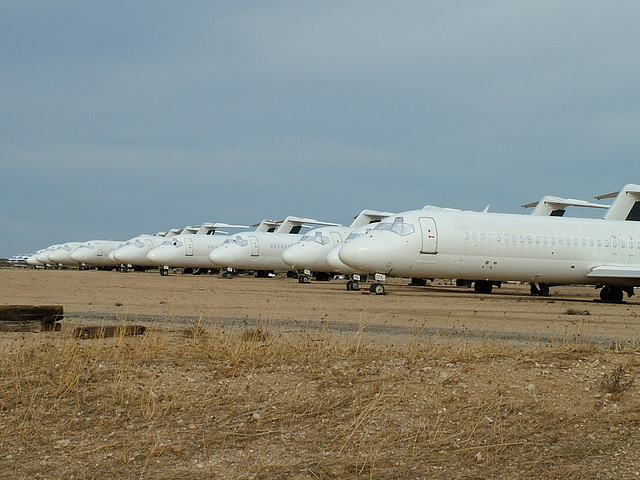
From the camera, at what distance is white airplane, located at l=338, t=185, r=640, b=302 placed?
1113 inches

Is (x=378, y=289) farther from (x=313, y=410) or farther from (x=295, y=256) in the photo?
(x=313, y=410)

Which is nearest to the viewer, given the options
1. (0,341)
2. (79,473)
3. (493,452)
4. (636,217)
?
(79,473)

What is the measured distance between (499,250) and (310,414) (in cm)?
2332

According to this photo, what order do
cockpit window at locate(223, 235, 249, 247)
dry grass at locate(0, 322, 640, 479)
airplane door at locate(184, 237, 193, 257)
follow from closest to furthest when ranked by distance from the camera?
dry grass at locate(0, 322, 640, 479) → cockpit window at locate(223, 235, 249, 247) → airplane door at locate(184, 237, 193, 257)

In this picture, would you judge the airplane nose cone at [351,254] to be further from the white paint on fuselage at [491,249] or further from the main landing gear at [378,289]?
the main landing gear at [378,289]

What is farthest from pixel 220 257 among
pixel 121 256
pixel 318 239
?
pixel 121 256

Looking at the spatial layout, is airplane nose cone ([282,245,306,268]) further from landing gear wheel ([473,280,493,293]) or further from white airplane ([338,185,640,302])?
white airplane ([338,185,640,302])

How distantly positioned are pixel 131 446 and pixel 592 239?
28.4 meters

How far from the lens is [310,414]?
6.90m

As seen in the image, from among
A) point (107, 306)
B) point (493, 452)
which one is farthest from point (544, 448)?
point (107, 306)

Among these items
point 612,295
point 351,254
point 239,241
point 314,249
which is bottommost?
point 612,295

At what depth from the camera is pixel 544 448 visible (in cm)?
626

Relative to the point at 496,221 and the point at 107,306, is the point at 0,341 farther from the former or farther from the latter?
the point at 496,221

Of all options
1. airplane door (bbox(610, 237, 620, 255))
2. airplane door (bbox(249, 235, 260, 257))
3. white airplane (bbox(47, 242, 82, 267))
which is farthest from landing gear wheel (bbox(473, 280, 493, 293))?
white airplane (bbox(47, 242, 82, 267))
